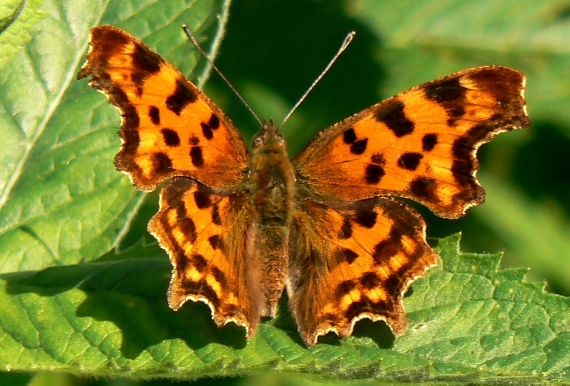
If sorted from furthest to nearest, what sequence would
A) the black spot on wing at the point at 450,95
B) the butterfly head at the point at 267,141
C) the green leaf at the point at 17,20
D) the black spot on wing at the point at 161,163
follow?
the butterfly head at the point at 267,141 < the black spot on wing at the point at 450,95 < the black spot on wing at the point at 161,163 < the green leaf at the point at 17,20

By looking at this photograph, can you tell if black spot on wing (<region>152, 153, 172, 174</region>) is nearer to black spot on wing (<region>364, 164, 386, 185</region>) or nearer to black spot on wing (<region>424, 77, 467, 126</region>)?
black spot on wing (<region>364, 164, 386, 185</region>)

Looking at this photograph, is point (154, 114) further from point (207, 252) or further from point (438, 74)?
point (438, 74)

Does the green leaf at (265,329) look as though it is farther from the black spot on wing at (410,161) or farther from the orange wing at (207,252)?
the black spot on wing at (410,161)

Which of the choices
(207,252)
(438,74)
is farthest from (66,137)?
(438,74)

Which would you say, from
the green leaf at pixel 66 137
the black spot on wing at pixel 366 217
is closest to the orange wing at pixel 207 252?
the green leaf at pixel 66 137

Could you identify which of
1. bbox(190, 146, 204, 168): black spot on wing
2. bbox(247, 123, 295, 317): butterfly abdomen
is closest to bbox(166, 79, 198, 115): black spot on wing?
bbox(190, 146, 204, 168): black spot on wing
